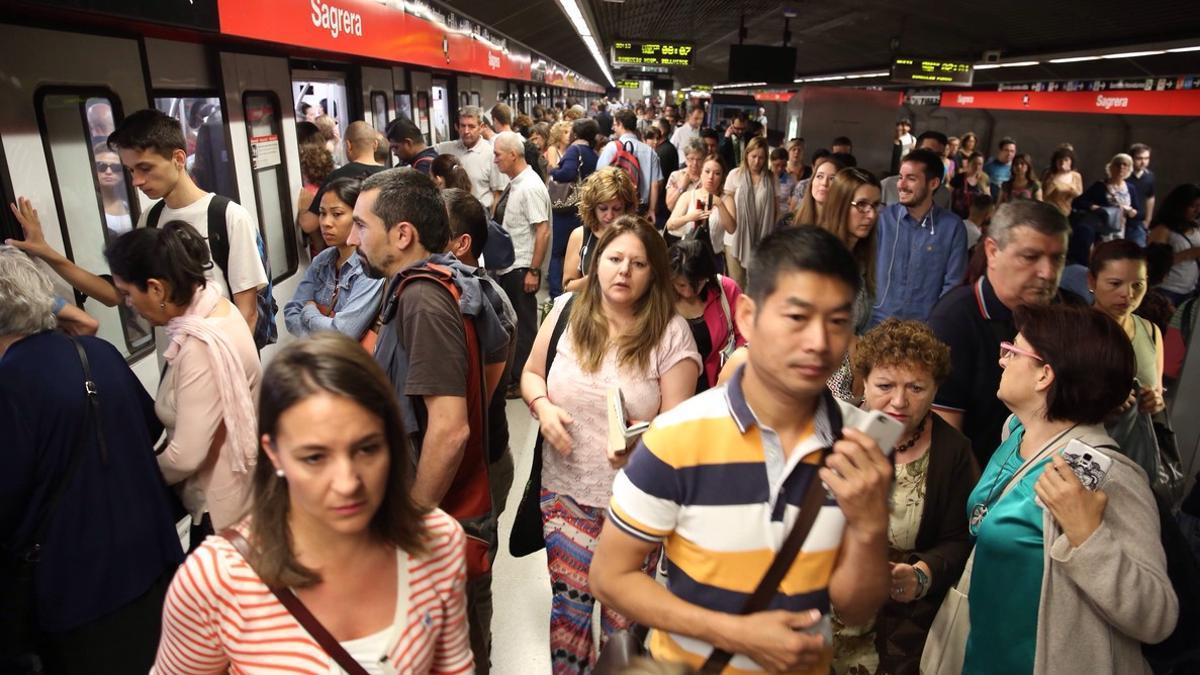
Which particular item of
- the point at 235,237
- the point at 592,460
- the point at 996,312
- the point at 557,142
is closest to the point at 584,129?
the point at 557,142

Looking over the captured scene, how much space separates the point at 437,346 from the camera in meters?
1.94

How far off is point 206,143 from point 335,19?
1227mm

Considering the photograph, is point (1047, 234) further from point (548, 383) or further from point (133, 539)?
point (133, 539)

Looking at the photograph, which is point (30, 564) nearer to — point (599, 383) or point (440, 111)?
point (599, 383)

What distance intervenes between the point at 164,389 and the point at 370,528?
1344 mm

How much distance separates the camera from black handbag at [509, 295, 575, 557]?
2396mm

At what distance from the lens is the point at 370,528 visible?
133 cm

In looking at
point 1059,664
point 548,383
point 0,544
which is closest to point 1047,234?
point 1059,664

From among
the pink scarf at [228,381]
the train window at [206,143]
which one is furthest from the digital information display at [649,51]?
the pink scarf at [228,381]

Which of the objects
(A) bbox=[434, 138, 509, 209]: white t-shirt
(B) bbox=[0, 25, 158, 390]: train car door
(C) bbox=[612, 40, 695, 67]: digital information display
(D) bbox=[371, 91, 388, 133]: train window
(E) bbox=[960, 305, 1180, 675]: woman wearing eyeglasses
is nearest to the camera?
(E) bbox=[960, 305, 1180, 675]: woman wearing eyeglasses

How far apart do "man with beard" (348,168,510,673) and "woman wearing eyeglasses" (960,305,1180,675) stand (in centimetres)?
133

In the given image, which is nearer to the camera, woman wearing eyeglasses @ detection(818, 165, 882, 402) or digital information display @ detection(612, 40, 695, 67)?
woman wearing eyeglasses @ detection(818, 165, 882, 402)

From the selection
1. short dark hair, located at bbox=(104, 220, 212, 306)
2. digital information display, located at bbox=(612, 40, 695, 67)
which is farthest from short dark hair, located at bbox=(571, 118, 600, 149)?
digital information display, located at bbox=(612, 40, 695, 67)

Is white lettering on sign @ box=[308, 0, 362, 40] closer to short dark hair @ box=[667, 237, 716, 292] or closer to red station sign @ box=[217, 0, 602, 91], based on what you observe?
red station sign @ box=[217, 0, 602, 91]
